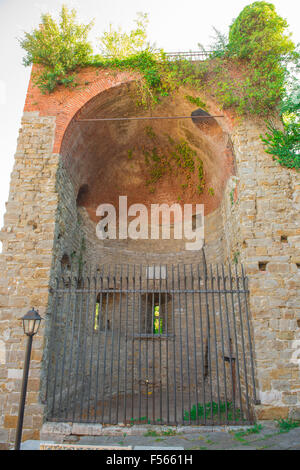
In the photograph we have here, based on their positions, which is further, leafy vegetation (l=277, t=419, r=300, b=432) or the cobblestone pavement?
leafy vegetation (l=277, t=419, r=300, b=432)

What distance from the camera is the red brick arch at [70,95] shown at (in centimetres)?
716

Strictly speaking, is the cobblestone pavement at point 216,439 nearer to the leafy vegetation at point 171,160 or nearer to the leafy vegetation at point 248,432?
the leafy vegetation at point 248,432

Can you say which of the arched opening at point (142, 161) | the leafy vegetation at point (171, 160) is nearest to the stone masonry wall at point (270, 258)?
the arched opening at point (142, 161)

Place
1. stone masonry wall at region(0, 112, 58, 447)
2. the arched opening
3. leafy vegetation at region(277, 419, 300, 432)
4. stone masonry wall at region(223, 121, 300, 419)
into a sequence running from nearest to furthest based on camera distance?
leafy vegetation at region(277, 419, 300, 432) → stone masonry wall at region(223, 121, 300, 419) → stone masonry wall at region(0, 112, 58, 447) → the arched opening

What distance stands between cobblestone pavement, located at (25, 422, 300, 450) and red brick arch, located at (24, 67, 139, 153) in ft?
21.0

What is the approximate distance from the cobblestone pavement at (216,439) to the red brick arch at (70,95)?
21.0ft

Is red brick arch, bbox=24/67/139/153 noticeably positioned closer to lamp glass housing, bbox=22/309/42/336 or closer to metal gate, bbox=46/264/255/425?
metal gate, bbox=46/264/255/425

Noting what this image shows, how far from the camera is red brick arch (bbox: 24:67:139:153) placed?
23.5 ft

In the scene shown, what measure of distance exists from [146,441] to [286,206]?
5280mm

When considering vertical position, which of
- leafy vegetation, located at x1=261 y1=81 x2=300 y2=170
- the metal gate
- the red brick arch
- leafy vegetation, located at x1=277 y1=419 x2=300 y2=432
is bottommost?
leafy vegetation, located at x1=277 y1=419 x2=300 y2=432

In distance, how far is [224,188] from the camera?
8.54 meters

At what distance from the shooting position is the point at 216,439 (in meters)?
4.53

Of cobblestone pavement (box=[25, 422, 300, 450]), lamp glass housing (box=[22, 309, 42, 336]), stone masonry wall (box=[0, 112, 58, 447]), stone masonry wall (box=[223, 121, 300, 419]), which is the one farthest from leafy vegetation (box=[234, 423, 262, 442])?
lamp glass housing (box=[22, 309, 42, 336])

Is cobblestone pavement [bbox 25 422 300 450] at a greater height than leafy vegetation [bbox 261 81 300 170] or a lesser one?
lesser
